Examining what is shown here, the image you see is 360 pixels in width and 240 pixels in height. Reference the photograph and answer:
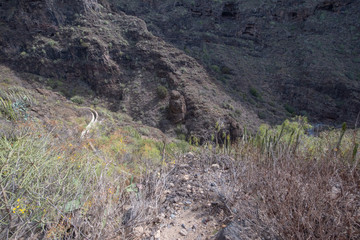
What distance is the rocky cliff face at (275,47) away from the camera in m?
20.3

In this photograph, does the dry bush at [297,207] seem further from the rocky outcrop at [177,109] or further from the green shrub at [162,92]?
the green shrub at [162,92]

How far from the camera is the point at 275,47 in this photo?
2767 cm

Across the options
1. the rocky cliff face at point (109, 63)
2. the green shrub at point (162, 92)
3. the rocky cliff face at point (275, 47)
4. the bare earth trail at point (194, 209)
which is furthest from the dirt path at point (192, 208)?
the rocky cliff face at point (275, 47)

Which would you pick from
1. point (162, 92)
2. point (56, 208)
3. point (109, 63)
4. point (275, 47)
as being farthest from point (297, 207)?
point (275, 47)

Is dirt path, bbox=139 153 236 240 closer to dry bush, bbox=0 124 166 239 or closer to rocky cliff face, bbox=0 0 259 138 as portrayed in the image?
dry bush, bbox=0 124 166 239

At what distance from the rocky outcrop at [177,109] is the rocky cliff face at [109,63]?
4.2 inches

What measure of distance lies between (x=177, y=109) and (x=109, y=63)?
8.38 metres

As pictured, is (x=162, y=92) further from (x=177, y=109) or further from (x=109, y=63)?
(x=109, y=63)

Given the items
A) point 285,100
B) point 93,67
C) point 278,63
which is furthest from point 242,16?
point 93,67

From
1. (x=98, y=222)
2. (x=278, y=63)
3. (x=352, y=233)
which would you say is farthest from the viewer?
(x=278, y=63)

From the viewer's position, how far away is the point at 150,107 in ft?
52.1

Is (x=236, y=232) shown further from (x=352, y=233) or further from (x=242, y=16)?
(x=242, y=16)

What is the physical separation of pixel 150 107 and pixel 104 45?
319 inches

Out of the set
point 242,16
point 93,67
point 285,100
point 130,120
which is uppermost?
point 242,16
